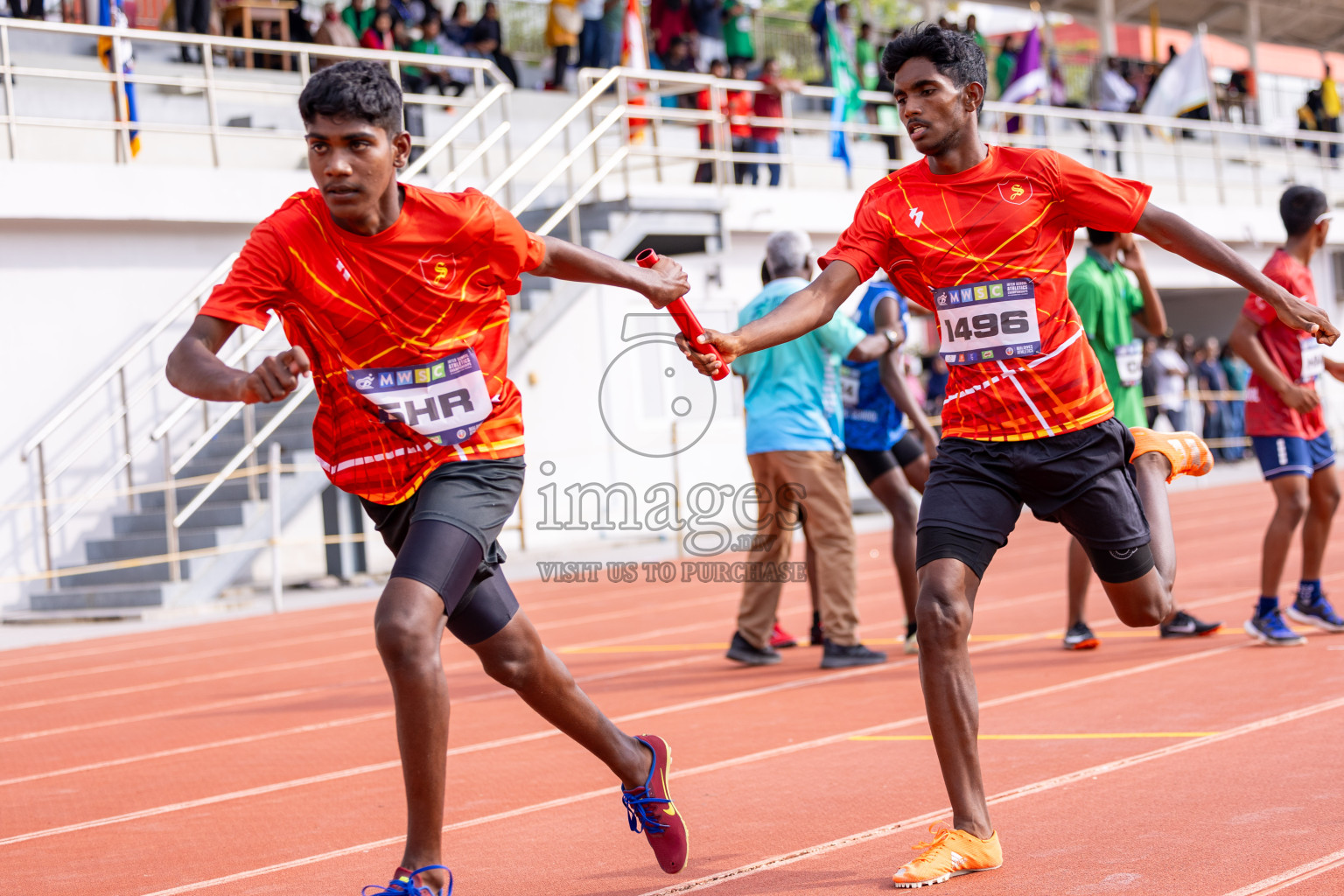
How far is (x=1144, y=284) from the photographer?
7.52 meters

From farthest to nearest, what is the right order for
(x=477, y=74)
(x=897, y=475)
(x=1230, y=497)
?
(x=1230, y=497) → (x=477, y=74) → (x=897, y=475)

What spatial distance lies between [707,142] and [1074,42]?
62998mm

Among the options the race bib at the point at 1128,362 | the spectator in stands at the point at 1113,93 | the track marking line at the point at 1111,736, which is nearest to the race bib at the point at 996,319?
the track marking line at the point at 1111,736

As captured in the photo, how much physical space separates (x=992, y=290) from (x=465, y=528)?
1.65 meters

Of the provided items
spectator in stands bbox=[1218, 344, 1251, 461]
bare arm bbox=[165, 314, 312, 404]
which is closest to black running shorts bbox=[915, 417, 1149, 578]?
bare arm bbox=[165, 314, 312, 404]

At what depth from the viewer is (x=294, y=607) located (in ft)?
44.6

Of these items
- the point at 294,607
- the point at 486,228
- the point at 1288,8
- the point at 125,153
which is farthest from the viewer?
the point at 1288,8

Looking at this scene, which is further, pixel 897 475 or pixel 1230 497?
pixel 1230 497

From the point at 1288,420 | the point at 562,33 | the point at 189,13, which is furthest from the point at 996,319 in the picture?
the point at 562,33

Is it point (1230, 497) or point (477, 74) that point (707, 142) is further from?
point (1230, 497)

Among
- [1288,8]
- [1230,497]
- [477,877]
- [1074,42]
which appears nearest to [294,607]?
[477,877]

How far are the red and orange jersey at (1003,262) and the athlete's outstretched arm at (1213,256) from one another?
8 centimetres

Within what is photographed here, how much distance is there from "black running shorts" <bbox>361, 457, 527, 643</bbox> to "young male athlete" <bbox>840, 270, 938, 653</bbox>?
165 inches

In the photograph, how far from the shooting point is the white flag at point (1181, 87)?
88.9ft
